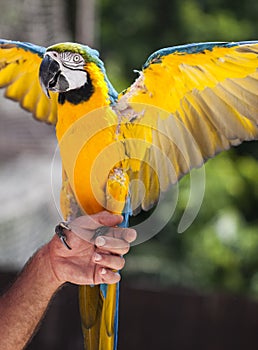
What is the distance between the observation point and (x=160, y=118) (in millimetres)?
1082

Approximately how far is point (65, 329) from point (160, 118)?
194 centimetres

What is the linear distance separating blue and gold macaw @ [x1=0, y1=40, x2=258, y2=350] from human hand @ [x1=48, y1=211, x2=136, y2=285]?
2 centimetres

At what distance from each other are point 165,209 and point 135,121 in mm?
1393

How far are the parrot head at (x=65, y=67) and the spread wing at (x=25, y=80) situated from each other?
0.38 ft

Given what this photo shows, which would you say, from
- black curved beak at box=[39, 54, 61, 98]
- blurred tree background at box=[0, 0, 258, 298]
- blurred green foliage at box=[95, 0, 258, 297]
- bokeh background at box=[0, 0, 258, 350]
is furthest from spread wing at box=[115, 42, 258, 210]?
blurred tree background at box=[0, 0, 258, 298]

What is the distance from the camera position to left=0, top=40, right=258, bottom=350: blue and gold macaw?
3.36 feet

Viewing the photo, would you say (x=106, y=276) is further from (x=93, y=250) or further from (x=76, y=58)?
(x=76, y=58)

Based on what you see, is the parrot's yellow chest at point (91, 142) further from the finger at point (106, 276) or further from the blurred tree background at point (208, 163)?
the blurred tree background at point (208, 163)

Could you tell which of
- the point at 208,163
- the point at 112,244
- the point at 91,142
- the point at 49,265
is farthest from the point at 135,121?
the point at 208,163

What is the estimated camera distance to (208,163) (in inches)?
166

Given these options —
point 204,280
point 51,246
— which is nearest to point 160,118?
point 51,246

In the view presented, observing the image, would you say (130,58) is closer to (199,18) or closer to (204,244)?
(199,18)

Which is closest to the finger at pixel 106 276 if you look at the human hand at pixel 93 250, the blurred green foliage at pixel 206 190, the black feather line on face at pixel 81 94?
the human hand at pixel 93 250

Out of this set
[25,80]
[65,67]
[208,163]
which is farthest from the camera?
[208,163]
